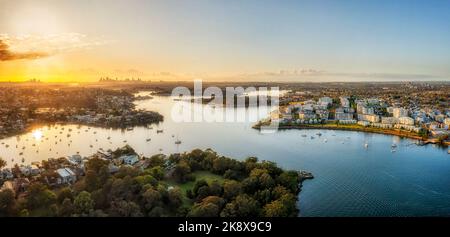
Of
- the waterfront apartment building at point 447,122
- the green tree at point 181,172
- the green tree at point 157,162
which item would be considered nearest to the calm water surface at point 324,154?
the green tree at point 181,172

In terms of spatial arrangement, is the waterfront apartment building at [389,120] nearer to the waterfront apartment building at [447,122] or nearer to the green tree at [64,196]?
the waterfront apartment building at [447,122]

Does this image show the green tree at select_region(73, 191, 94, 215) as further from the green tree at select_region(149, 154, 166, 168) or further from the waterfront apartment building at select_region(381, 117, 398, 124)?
the waterfront apartment building at select_region(381, 117, 398, 124)

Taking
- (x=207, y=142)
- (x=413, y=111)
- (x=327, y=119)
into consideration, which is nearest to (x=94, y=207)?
(x=207, y=142)

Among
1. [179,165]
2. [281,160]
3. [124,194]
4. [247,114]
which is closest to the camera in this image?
[124,194]

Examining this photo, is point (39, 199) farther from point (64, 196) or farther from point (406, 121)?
point (406, 121)

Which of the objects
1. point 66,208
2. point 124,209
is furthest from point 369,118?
point 66,208

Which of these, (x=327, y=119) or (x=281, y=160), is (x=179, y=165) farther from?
(x=327, y=119)
